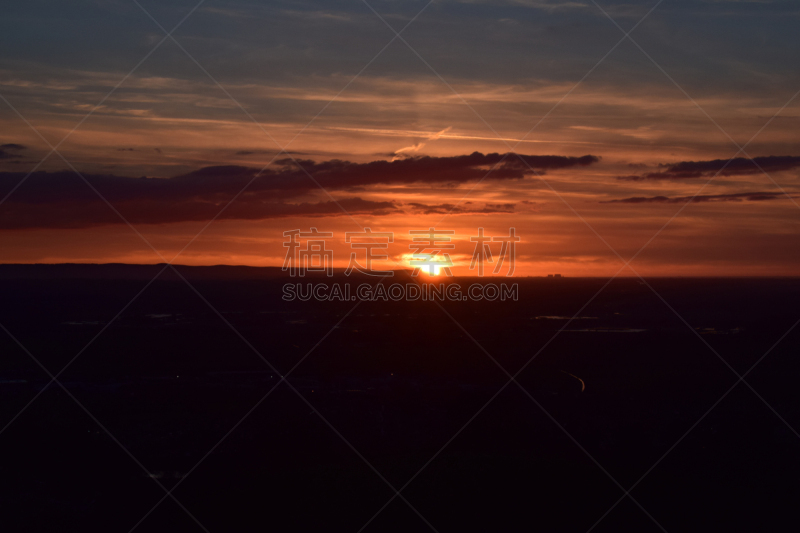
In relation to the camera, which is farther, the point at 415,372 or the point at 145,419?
the point at 415,372

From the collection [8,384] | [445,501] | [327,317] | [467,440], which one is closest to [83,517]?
[445,501]

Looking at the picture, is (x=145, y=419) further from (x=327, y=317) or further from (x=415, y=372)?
(x=327, y=317)

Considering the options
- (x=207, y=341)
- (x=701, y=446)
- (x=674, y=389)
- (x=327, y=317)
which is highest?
(x=327, y=317)

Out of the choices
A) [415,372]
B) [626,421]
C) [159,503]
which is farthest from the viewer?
[415,372]

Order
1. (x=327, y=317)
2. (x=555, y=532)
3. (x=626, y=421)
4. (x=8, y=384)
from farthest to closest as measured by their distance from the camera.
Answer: (x=327, y=317)
(x=8, y=384)
(x=626, y=421)
(x=555, y=532)

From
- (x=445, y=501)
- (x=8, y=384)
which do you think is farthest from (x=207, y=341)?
(x=445, y=501)

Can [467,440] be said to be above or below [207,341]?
below
